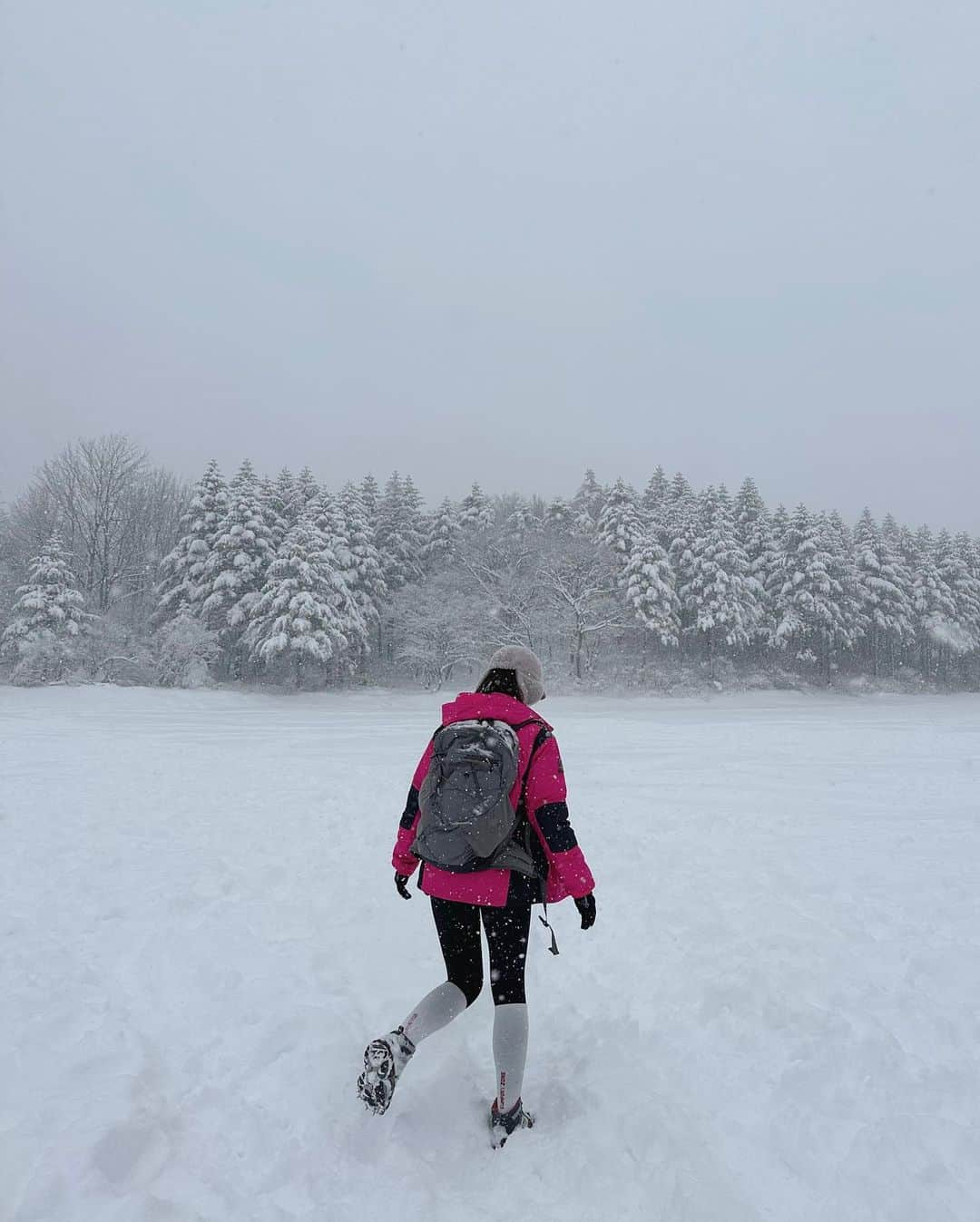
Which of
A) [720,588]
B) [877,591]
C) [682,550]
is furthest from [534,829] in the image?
[877,591]

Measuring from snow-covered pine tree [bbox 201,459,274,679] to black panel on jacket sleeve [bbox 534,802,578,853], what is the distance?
3514 centimetres

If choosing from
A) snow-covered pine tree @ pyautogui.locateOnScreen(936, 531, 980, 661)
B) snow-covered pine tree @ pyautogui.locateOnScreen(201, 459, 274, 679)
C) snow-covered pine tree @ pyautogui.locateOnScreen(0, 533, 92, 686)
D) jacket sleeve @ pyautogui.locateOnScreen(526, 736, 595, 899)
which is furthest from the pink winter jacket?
snow-covered pine tree @ pyautogui.locateOnScreen(936, 531, 980, 661)

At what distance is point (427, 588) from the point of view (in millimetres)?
40625

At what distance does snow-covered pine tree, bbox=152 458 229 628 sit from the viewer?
37250mm

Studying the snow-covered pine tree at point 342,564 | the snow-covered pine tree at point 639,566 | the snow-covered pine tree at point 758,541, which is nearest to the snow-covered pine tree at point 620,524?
the snow-covered pine tree at point 639,566

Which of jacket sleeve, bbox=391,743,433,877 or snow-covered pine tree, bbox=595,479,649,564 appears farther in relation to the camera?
snow-covered pine tree, bbox=595,479,649,564

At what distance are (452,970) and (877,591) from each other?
49909 mm

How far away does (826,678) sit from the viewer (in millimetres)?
44438

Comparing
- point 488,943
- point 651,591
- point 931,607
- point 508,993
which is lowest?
point 508,993

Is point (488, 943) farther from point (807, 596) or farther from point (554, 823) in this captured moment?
point (807, 596)

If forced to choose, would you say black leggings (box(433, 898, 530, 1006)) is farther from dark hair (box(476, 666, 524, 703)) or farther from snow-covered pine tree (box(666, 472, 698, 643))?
snow-covered pine tree (box(666, 472, 698, 643))

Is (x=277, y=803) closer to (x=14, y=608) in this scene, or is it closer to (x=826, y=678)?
(x=14, y=608)

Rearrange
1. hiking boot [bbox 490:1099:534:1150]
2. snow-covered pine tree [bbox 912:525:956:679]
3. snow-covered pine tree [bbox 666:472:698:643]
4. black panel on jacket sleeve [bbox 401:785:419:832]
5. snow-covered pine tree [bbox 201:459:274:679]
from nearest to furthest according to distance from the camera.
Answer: hiking boot [bbox 490:1099:534:1150]
black panel on jacket sleeve [bbox 401:785:419:832]
snow-covered pine tree [bbox 201:459:274:679]
snow-covered pine tree [bbox 666:472:698:643]
snow-covered pine tree [bbox 912:525:956:679]

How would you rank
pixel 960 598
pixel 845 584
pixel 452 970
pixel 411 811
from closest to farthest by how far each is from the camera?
pixel 452 970, pixel 411 811, pixel 845 584, pixel 960 598
